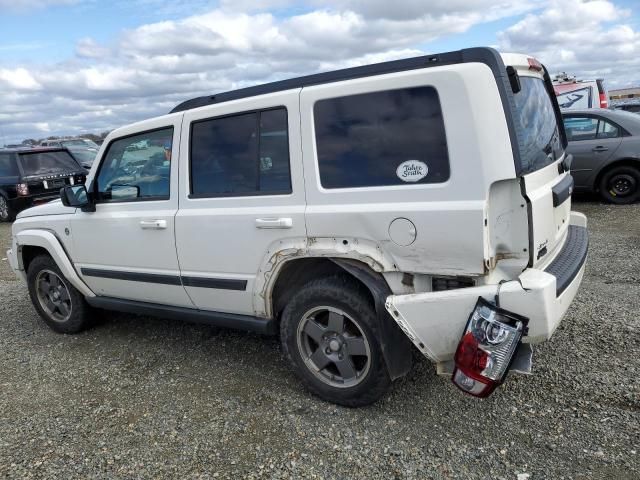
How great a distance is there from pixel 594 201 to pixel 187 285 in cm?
806

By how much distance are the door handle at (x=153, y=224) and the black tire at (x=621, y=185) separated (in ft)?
25.3

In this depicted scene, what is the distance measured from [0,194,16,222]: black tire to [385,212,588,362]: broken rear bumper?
11613 millimetres

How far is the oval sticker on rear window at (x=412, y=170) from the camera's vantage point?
272 cm

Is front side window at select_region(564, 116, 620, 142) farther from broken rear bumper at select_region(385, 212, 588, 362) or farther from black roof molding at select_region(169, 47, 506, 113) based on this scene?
black roof molding at select_region(169, 47, 506, 113)

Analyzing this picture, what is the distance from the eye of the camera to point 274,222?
10.3 feet

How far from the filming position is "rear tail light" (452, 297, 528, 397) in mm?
2535

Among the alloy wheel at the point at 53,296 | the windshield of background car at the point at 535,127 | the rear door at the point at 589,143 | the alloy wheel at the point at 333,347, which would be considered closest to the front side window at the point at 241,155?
the alloy wheel at the point at 333,347

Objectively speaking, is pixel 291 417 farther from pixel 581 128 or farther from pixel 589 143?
pixel 581 128

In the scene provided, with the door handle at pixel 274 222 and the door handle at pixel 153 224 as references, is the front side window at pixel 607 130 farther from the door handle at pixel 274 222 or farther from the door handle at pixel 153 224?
the door handle at pixel 153 224

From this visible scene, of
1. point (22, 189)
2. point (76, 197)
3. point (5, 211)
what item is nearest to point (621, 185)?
point (76, 197)

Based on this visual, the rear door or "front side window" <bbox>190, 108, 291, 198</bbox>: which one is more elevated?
"front side window" <bbox>190, 108, 291, 198</bbox>

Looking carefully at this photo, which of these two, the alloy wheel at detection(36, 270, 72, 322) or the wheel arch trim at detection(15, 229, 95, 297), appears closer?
the wheel arch trim at detection(15, 229, 95, 297)

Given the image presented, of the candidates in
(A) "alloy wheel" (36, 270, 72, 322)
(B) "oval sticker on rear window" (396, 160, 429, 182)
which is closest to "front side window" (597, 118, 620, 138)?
(B) "oval sticker on rear window" (396, 160, 429, 182)

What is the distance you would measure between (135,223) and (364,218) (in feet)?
6.13
